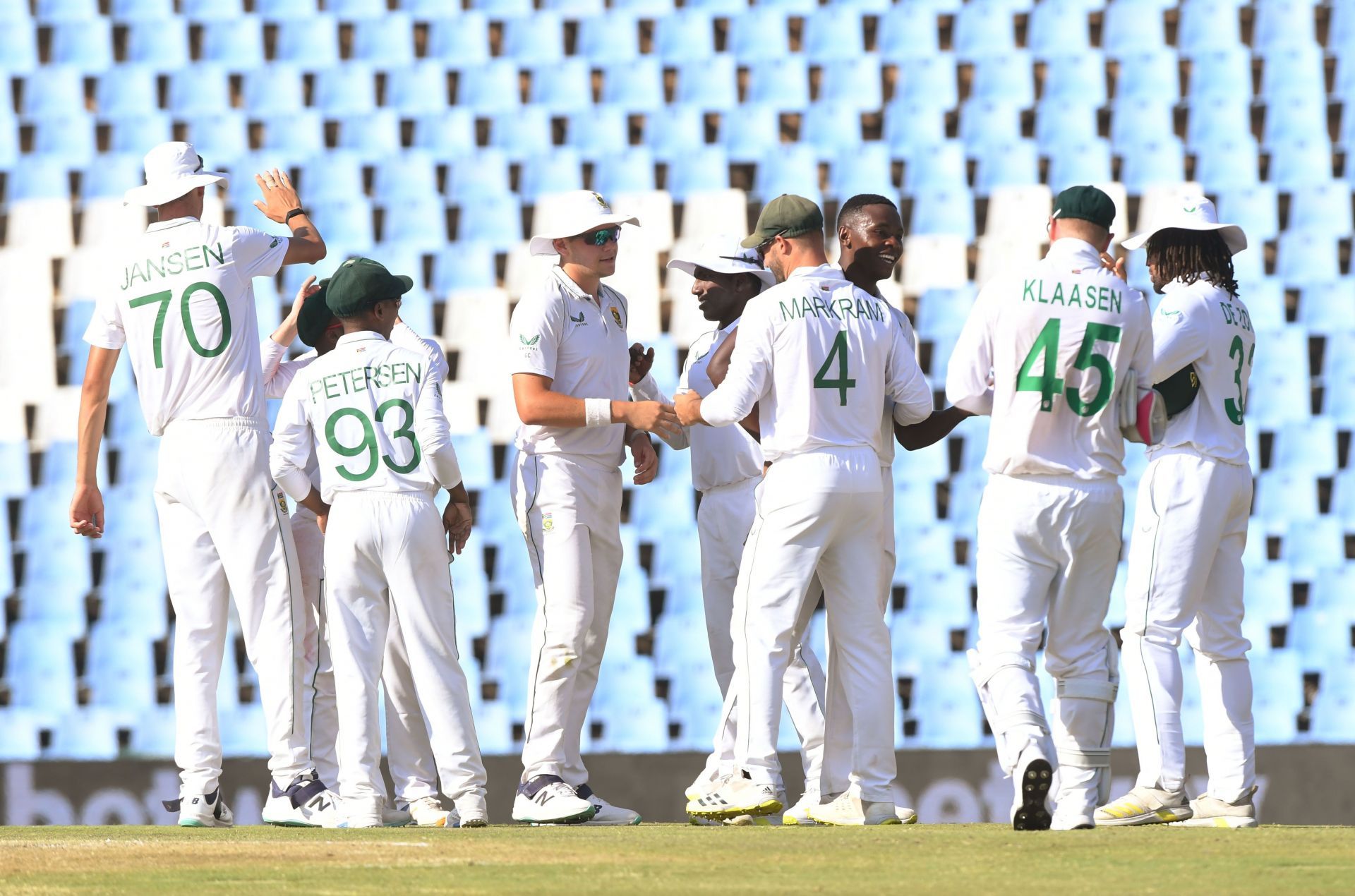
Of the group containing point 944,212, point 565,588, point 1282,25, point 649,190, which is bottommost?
point 565,588

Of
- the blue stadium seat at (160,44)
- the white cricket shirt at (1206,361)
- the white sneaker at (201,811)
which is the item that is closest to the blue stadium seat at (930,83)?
the blue stadium seat at (160,44)

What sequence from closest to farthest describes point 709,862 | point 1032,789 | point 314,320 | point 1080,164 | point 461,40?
1. point 709,862
2. point 1032,789
3. point 314,320
4. point 1080,164
5. point 461,40

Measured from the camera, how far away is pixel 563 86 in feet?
35.9

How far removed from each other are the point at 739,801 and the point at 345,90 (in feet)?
25.7

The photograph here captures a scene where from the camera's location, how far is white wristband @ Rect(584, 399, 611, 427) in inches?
185

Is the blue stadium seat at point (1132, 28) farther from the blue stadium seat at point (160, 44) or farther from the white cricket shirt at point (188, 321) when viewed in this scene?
the white cricket shirt at point (188, 321)

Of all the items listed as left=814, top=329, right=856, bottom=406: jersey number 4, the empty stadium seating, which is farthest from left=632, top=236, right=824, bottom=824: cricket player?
the empty stadium seating

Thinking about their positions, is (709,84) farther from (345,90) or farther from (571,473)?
(571,473)

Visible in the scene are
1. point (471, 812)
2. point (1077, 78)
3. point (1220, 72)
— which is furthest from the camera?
point (1077, 78)

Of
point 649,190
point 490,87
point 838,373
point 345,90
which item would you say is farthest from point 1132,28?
point 838,373

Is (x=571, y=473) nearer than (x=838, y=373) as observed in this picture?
No

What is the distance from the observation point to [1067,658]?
157 inches

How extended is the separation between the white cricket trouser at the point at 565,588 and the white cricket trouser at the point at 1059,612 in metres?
1.26

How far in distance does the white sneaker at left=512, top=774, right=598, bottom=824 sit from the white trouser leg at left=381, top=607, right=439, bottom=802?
277 millimetres
